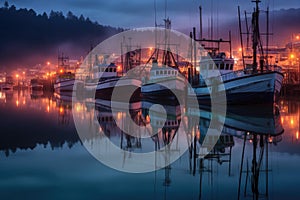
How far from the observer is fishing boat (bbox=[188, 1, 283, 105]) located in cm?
2553

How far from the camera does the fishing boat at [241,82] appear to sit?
25.5 m

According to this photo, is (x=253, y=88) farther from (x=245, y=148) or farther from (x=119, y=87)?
(x=119, y=87)

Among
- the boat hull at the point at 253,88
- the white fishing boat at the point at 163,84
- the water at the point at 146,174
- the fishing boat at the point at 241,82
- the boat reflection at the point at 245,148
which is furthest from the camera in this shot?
the white fishing boat at the point at 163,84

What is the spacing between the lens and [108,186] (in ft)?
26.0

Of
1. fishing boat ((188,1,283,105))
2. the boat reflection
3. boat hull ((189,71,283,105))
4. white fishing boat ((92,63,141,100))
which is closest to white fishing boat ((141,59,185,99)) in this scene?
white fishing boat ((92,63,141,100))

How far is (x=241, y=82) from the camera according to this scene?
26047 millimetres

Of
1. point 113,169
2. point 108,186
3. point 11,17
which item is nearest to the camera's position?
point 108,186

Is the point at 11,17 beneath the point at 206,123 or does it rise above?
above

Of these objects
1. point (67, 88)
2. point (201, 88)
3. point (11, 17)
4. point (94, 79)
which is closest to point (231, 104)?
point (201, 88)

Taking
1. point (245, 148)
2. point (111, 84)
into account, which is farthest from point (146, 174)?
point (111, 84)

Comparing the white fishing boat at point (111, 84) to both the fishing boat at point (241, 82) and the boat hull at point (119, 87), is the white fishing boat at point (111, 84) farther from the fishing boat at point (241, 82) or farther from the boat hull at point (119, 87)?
the fishing boat at point (241, 82)

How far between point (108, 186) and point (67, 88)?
2301 inches

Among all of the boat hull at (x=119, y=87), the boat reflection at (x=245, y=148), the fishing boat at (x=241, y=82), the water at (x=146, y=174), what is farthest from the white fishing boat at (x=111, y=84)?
the water at (x=146, y=174)

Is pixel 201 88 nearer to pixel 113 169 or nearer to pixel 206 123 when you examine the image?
pixel 206 123
